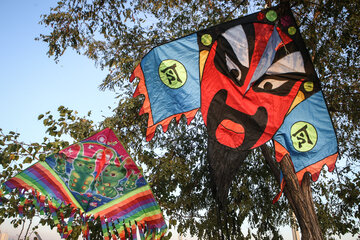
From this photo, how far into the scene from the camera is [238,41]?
175 inches

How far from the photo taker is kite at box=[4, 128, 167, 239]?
4.88m

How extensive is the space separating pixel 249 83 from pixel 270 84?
28cm

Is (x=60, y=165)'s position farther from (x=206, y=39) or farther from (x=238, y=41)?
(x=238, y=41)

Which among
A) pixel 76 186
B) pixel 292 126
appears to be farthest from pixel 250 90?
pixel 76 186

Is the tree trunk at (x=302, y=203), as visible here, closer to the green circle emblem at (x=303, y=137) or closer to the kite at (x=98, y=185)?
the green circle emblem at (x=303, y=137)

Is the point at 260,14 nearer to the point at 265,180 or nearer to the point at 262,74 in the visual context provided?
the point at 262,74

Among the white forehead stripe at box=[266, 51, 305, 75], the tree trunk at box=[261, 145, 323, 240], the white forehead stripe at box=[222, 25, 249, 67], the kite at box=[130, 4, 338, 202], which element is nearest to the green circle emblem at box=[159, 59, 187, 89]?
the kite at box=[130, 4, 338, 202]

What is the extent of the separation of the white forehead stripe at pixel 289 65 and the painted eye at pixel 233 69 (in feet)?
1.28

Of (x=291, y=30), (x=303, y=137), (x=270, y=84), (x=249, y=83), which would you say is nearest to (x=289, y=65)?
(x=270, y=84)

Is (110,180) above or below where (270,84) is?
below

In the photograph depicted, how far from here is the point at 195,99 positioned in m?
4.31

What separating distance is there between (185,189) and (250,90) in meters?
3.95

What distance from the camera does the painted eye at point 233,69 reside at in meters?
4.34

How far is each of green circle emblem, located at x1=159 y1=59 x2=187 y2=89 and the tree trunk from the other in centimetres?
229
